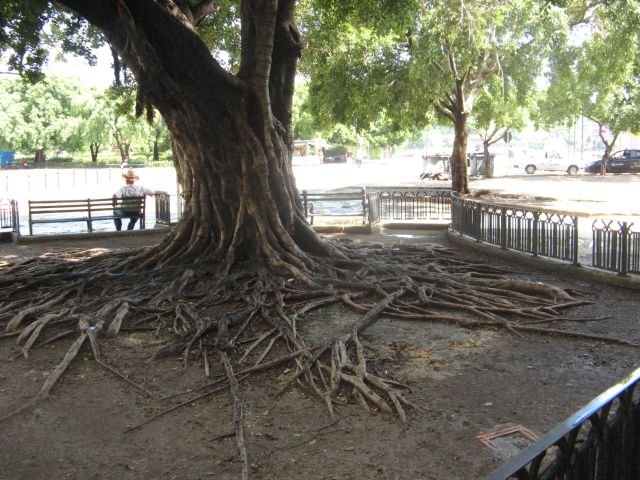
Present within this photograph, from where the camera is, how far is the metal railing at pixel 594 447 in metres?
2.03

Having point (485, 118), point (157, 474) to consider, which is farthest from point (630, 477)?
point (485, 118)

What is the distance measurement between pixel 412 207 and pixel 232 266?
36.9 feet

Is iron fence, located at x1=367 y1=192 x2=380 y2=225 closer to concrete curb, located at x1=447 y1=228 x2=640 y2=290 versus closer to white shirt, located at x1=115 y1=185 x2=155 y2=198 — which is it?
concrete curb, located at x1=447 y1=228 x2=640 y2=290

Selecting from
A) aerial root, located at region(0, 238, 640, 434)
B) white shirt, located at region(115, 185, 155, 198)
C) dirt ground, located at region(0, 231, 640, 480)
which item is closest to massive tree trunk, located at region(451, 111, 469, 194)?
white shirt, located at region(115, 185, 155, 198)

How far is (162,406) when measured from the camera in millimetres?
5410

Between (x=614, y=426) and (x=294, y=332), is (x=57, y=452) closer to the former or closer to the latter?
(x=294, y=332)

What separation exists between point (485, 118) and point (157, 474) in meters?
29.5

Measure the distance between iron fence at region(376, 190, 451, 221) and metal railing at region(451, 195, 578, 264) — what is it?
4523 mm

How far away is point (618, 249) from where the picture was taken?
9.52m

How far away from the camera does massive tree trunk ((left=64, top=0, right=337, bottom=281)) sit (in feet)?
28.6

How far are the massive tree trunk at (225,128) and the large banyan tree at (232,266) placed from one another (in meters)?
0.02

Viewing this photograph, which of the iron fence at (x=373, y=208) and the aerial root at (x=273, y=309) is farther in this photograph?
the iron fence at (x=373, y=208)

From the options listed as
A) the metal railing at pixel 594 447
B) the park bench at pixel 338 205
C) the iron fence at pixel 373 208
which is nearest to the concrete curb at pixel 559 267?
the iron fence at pixel 373 208

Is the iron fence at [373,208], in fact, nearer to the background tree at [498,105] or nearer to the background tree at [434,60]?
the background tree at [434,60]
